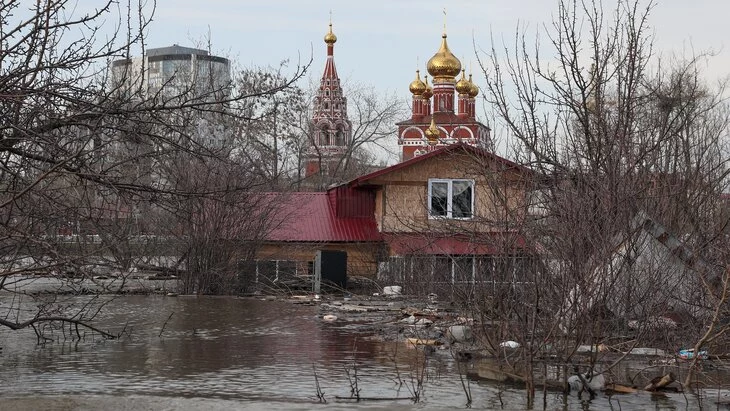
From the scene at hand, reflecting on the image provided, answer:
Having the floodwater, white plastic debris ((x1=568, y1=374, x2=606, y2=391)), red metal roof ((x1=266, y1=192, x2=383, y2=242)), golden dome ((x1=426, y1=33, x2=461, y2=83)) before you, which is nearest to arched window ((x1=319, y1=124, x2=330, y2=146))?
golden dome ((x1=426, y1=33, x2=461, y2=83))

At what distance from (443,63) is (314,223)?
46047 mm

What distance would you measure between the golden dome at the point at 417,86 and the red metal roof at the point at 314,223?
1989 inches

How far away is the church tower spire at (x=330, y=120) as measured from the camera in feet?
253

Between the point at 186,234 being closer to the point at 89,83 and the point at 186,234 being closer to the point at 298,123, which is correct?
the point at 89,83

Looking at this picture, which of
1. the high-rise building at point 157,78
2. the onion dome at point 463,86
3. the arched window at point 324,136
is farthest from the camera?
the onion dome at point 463,86

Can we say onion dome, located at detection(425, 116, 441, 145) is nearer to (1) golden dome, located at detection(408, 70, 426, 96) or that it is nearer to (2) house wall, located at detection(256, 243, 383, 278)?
(2) house wall, located at detection(256, 243, 383, 278)

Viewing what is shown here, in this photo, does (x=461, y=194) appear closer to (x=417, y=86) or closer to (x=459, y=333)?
(x=459, y=333)

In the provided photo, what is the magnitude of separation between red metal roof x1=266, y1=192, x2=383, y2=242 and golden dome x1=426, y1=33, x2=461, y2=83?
4370 centimetres

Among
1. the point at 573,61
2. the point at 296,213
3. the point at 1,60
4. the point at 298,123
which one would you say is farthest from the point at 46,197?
the point at 298,123

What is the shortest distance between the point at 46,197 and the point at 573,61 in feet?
33.4

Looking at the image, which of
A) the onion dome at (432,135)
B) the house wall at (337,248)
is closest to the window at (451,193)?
the house wall at (337,248)

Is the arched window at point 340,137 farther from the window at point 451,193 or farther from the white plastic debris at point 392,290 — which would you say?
the white plastic debris at point 392,290

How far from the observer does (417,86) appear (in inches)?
3489

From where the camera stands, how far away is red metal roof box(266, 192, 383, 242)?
3553 centimetres
